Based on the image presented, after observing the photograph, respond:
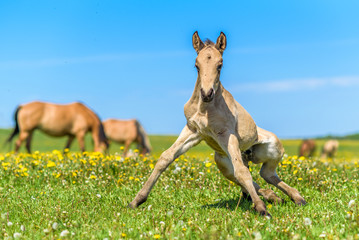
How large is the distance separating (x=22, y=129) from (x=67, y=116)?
7.25 ft

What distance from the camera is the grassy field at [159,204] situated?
15.3 ft

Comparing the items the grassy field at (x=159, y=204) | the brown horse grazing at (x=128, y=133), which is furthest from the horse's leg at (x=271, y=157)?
the brown horse grazing at (x=128, y=133)

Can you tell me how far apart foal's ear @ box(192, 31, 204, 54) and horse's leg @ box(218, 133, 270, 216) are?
1.33 metres

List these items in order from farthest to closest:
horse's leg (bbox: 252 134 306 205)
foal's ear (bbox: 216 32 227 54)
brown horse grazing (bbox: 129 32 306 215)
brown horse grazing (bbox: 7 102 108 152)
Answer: brown horse grazing (bbox: 7 102 108 152), horse's leg (bbox: 252 134 306 205), foal's ear (bbox: 216 32 227 54), brown horse grazing (bbox: 129 32 306 215)

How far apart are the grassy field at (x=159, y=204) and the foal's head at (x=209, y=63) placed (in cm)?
156

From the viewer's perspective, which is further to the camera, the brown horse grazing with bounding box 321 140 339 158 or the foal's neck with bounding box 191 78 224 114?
the brown horse grazing with bounding box 321 140 339 158

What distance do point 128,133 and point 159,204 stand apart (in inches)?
838

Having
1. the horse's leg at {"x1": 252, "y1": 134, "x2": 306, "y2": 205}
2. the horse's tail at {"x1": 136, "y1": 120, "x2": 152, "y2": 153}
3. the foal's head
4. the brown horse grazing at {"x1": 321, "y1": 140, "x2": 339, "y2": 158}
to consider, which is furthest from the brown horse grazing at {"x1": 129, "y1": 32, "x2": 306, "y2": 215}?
the brown horse grazing at {"x1": 321, "y1": 140, "x2": 339, "y2": 158}

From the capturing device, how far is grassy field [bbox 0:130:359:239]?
15.3 feet

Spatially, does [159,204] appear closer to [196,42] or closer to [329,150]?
[196,42]

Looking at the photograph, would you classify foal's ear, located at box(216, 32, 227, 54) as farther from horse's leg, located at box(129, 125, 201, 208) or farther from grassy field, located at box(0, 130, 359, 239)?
grassy field, located at box(0, 130, 359, 239)

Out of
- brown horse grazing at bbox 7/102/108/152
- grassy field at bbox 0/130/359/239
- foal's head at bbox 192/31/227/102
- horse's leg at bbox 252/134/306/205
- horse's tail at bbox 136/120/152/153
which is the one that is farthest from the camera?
horse's tail at bbox 136/120/152/153

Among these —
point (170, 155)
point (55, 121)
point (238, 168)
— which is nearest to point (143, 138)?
point (55, 121)

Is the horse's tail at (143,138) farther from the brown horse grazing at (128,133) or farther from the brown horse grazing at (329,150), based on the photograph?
the brown horse grazing at (329,150)
